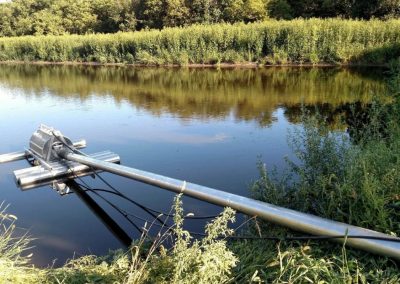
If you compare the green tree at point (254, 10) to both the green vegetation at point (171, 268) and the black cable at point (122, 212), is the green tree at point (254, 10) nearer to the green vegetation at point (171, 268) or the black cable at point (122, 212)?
the black cable at point (122, 212)

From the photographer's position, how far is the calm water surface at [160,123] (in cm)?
539

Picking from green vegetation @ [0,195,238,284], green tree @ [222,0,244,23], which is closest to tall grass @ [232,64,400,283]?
green vegetation @ [0,195,238,284]

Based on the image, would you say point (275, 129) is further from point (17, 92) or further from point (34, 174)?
point (17, 92)

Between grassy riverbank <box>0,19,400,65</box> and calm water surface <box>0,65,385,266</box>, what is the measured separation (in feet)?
7.20

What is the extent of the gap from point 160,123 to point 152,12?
2889 centimetres

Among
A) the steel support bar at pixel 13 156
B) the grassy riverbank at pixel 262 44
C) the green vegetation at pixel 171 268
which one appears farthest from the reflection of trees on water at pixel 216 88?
A: the green vegetation at pixel 171 268

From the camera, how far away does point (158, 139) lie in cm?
880

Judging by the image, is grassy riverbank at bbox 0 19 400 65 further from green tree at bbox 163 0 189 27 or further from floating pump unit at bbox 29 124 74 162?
floating pump unit at bbox 29 124 74 162

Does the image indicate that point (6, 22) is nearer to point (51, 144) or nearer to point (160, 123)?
point (160, 123)

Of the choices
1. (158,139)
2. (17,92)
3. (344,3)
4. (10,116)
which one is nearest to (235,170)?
(158,139)

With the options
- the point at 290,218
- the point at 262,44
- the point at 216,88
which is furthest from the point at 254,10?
the point at 290,218

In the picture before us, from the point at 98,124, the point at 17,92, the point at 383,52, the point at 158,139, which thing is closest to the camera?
the point at 158,139

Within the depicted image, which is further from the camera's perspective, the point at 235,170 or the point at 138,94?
the point at 138,94

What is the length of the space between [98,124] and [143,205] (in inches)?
219
